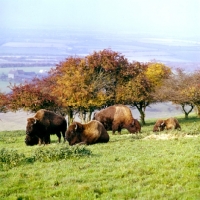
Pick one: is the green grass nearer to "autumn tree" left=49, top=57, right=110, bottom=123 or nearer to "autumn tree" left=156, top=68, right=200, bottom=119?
"autumn tree" left=49, top=57, right=110, bottom=123

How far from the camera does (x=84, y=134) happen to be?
20.0m

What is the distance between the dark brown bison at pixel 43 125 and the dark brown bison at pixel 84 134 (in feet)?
10.7

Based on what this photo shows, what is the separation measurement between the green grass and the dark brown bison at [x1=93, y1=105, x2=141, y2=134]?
12454 mm

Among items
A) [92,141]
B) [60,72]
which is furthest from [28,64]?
[92,141]

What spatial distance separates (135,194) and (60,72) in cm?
3747

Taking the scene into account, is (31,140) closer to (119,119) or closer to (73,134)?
(73,134)

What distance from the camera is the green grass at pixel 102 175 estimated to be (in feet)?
30.1

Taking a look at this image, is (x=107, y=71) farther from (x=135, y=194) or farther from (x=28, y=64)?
(x=28, y=64)

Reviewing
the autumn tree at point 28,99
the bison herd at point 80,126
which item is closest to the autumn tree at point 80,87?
the autumn tree at point 28,99

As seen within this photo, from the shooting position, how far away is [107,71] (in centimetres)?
4406

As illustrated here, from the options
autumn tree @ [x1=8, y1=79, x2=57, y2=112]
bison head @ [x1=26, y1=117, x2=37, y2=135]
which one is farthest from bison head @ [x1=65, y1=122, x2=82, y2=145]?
autumn tree @ [x1=8, y1=79, x2=57, y2=112]

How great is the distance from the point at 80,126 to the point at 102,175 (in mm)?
9211

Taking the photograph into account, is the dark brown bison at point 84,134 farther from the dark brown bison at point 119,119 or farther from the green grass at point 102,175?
the dark brown bison at point 119,119

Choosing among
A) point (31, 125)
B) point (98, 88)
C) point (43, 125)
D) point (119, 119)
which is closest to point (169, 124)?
point (119, 119)
